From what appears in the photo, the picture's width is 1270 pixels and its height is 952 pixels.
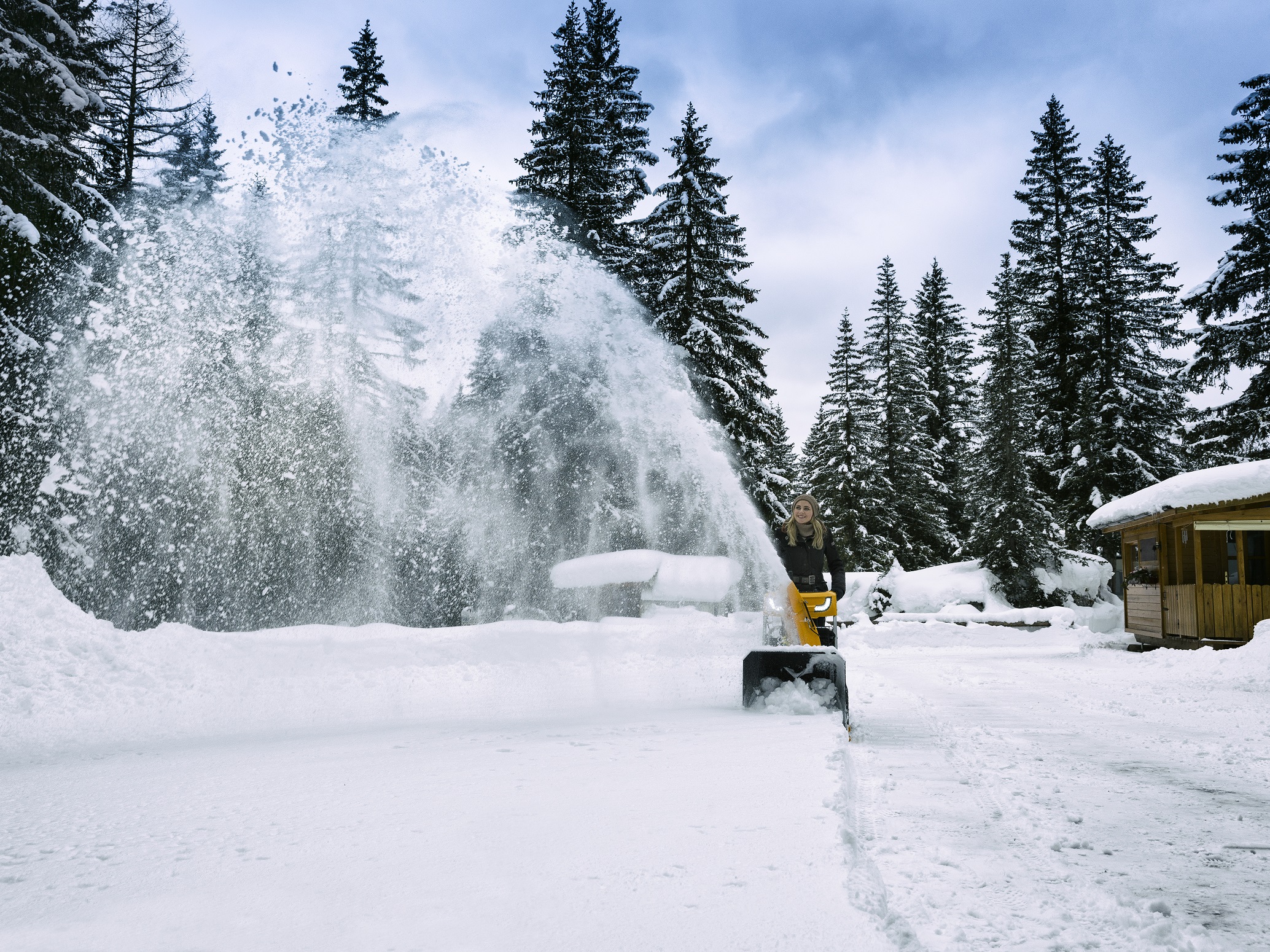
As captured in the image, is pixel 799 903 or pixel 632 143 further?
pixel 632 143

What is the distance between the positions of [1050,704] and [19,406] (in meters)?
16.2

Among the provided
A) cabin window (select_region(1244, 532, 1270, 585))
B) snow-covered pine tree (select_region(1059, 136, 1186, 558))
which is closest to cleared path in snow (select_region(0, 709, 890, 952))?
cabin window (select_region(1244, 532, 1270, 585))

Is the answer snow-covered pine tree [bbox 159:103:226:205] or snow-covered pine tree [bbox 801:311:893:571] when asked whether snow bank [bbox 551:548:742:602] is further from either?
snow-covered pine tree [bbox 801:311:893:571]

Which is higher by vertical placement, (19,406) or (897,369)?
(897,369)

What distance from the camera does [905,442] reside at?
42.2 metres

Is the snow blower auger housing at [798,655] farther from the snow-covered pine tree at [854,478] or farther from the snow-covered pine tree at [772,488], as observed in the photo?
the snow-covered pine tree at [854,478]

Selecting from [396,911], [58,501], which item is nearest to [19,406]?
[58,501]

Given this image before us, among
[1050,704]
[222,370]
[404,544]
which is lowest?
[1050,704]

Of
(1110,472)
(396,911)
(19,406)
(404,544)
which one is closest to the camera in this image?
(396,911)

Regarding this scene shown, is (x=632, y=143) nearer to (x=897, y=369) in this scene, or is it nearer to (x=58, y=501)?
(x=58, y=501)

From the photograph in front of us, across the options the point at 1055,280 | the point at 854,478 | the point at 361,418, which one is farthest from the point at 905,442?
the point at 361,418

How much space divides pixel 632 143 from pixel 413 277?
882 cm

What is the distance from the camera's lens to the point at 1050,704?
9.08 m

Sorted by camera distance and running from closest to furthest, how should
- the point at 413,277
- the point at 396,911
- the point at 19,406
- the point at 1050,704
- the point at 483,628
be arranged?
the point at 396,911, the point at 1050,704, the point at 483,628, the point at 19,406, the point at 413,277
